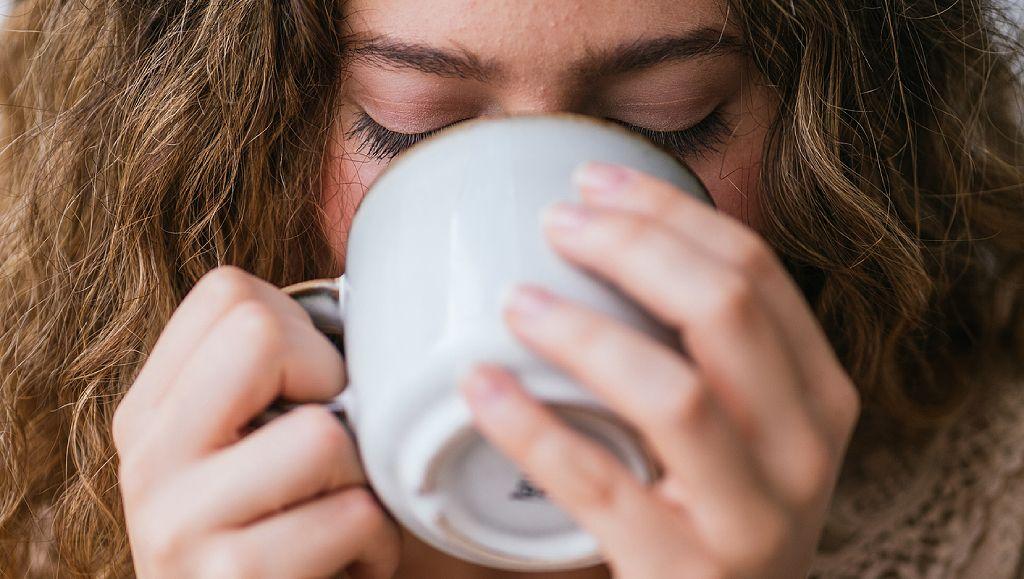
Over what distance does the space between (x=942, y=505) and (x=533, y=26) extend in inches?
40.9

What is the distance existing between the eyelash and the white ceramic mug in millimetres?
230

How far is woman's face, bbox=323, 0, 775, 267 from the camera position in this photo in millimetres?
829


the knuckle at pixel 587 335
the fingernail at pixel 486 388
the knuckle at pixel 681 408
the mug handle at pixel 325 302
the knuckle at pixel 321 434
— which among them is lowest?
the knuckle at pixel 321 434

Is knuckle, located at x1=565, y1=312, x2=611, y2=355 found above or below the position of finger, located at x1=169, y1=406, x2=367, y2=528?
above

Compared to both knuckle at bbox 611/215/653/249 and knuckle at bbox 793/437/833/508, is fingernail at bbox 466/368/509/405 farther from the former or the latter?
knuckle at bbox 793/437/833/508

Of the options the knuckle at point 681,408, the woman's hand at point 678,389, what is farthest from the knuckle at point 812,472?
the knuckle at point 681,408

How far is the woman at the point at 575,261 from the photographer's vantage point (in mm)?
588

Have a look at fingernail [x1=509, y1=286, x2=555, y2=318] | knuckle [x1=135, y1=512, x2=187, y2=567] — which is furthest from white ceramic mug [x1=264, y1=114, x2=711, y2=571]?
knuckle [x1=135, y1=512, x2=187, y2=567]

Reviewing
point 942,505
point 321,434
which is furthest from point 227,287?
point 942,505

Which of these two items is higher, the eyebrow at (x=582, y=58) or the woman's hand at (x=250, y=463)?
the eyebrow at (x=582, y=58)

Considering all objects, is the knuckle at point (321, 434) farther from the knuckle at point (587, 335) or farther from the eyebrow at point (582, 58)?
the eyebrow at point (582, 58)

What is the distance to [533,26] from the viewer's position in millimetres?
823

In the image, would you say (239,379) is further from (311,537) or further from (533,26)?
(533,26)

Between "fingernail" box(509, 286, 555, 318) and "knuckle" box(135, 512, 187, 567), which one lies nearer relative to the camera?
"fingernail" box(509, 286, 555, 318)
